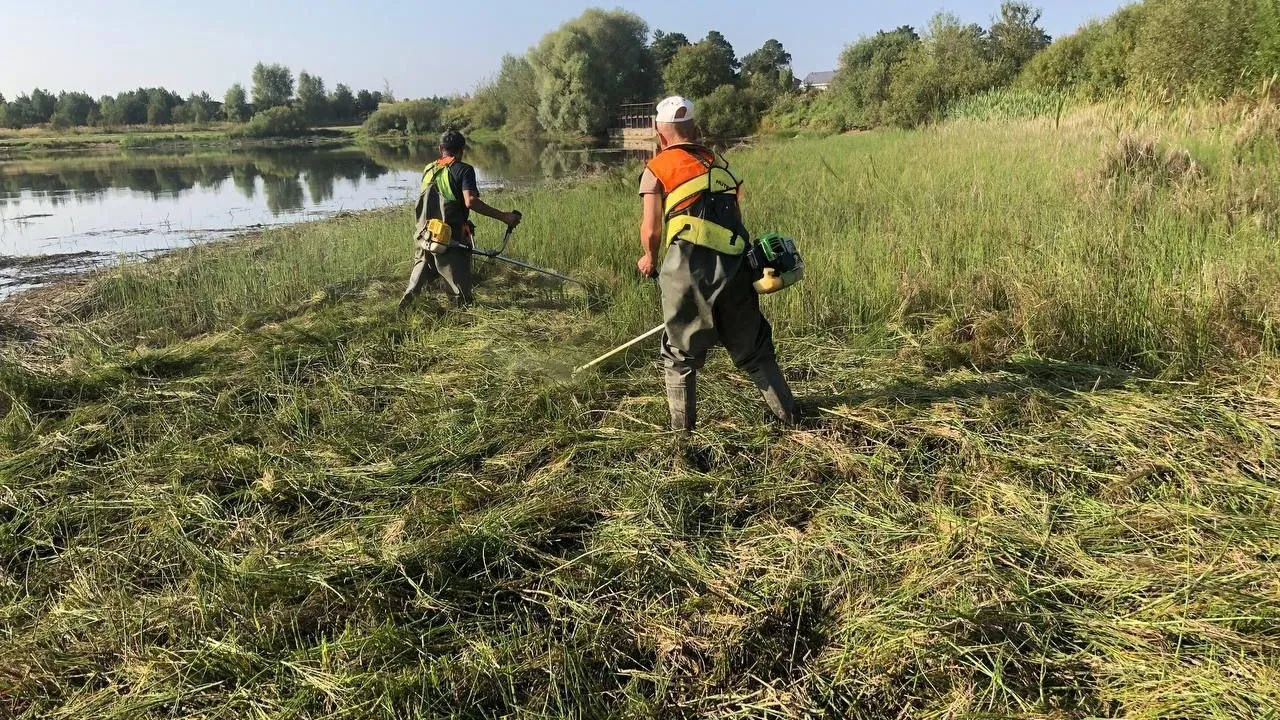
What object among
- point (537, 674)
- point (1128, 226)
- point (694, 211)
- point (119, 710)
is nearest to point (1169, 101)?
point (1128, 226)

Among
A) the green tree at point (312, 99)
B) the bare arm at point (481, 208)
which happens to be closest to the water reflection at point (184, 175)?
the bare arm at point (481, 208)

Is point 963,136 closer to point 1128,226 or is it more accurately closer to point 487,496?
point 1128,226

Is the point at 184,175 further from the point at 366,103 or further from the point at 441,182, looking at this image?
the point at 366,103

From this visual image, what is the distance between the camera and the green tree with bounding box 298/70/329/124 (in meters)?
66.9

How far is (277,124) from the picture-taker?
58.5 meters

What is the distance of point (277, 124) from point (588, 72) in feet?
102

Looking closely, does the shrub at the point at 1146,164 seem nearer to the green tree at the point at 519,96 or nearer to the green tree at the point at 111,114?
the green tree at the point at 519,96

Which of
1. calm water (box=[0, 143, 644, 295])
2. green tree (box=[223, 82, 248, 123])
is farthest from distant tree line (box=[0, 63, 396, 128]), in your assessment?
calm water (box=[0, 143, 644, 295])

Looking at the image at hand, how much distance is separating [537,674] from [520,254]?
18.9 feet

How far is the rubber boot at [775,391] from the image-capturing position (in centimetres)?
312

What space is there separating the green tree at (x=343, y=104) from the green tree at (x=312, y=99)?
3.42 ft

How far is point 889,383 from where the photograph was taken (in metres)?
3.58

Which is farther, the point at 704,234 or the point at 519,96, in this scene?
the point at 519,96

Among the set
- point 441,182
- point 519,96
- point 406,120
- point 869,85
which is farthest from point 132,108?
point 441,182
